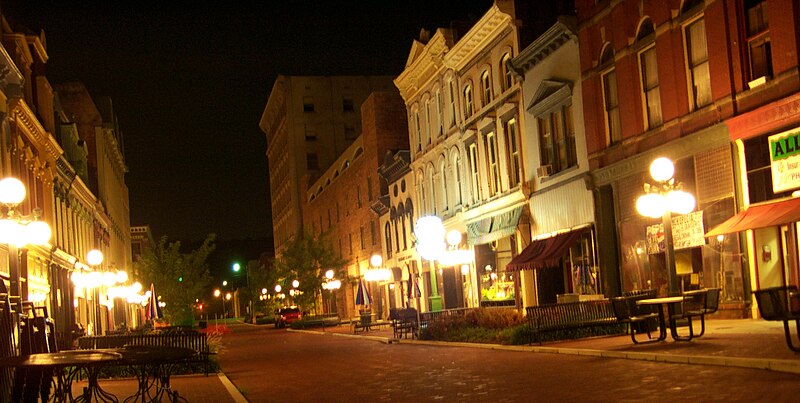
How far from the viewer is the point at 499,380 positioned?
15.6 metres

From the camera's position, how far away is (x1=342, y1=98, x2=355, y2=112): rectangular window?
330 feet

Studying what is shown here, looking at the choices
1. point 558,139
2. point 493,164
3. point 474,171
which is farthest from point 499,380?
point 474,171

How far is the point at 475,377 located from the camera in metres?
16.4

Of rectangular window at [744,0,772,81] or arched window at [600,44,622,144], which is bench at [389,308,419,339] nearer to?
arched window at [600,44,622,144]

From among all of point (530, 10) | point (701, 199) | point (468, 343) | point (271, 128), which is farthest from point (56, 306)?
point (271, 128)

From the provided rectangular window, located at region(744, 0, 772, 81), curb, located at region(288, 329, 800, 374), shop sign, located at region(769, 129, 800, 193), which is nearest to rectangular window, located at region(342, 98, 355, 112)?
curb, located at region(288, 329, 800, 374)

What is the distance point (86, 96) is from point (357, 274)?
69.6ft

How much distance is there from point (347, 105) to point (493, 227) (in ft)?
204

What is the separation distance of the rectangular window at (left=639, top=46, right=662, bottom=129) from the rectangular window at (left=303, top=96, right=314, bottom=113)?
240 feet

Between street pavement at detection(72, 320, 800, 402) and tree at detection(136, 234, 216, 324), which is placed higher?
tree at detection(136, 234, 216, 324)

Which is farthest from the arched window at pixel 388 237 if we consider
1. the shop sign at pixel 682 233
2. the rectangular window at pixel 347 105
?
the rectangular window at pixel 347 105

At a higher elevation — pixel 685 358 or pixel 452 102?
pixel 452 102

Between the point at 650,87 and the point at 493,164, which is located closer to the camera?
the point at 650,87

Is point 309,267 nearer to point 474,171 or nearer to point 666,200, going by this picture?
point 474,171
